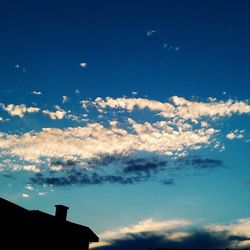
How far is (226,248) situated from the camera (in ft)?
161

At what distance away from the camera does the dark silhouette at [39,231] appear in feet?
74.2

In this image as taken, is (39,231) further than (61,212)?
No

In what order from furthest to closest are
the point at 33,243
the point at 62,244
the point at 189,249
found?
the point at 189,249, the point at 62,244, the point at 33,243

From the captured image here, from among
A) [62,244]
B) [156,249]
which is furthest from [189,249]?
[62,244]

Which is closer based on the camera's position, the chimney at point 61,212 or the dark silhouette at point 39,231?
the dark silhouette at point 39,231

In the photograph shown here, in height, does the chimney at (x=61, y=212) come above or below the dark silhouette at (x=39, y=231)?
above

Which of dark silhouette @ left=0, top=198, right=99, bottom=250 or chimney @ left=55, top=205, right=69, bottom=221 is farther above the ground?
chimney @ left=55, top=205, right=69, bottom=221

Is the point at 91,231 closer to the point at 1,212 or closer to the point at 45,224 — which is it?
the point at 45,224

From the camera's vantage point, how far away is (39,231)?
81.9 feet

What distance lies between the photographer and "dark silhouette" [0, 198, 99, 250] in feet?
74.2

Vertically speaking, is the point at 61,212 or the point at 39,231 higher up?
the point at 61,212

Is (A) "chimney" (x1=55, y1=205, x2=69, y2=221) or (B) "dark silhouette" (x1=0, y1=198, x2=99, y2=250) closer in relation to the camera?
(B) "dark silhouette" (x1=0, y1=198, x2=99, y2=250)

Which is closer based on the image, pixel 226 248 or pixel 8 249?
pixel 8 249

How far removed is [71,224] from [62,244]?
166 cm
